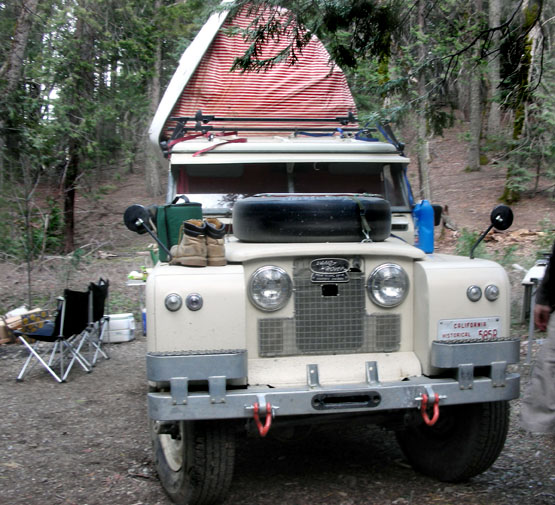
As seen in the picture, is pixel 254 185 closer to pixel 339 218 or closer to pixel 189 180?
pixel 189 180

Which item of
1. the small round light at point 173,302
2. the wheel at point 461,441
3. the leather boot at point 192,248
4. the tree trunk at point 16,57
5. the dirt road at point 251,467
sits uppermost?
the tree trunk at point 16,57

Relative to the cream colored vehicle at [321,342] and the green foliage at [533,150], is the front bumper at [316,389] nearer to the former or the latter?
the cream colored vehicle at [321,342]

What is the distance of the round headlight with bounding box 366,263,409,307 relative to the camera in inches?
157

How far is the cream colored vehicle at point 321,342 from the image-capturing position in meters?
3.59

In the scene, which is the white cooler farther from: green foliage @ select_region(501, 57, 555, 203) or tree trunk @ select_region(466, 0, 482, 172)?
tree trunk @ select_region(466, 0, 482, 172)

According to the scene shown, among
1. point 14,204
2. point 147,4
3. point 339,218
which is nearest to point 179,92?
point 339,218

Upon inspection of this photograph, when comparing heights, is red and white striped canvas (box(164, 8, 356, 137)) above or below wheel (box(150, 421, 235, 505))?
above

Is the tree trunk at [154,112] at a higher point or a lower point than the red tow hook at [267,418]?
higher

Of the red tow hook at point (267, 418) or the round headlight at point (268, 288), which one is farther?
the round headlight at point (268, 288)

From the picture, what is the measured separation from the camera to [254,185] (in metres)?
5.44

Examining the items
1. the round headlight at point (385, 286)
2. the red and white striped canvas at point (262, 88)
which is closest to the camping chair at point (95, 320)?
the red and white striped canvas at point (262, 88)

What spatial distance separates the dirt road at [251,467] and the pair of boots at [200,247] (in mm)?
1545

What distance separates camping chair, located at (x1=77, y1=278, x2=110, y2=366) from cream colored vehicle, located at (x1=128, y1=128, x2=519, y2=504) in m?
3.66

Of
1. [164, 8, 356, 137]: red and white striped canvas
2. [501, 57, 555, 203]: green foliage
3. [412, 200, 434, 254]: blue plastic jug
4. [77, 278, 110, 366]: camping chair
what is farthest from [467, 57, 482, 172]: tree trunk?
[412, 200, 434, 254]: blue plastic jug
